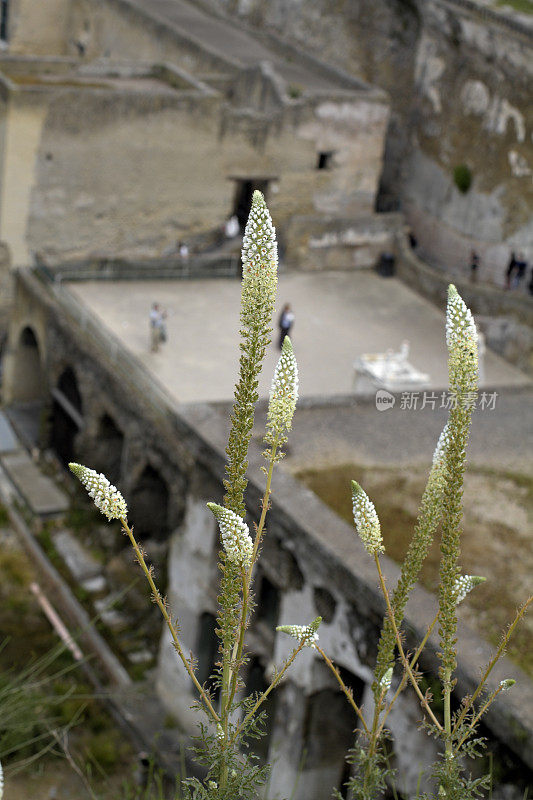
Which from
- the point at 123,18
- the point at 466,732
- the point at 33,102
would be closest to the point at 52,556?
the point at 33,102

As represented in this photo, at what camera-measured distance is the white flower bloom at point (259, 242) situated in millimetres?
5945

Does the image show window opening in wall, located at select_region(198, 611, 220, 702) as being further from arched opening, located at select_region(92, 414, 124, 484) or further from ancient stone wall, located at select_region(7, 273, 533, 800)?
arched opening, located at select_region(92, 414, 124, 484)

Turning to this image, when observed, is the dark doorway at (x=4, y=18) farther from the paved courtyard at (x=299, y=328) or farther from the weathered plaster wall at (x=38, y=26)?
the paved courtyard at (x=299, y=328)

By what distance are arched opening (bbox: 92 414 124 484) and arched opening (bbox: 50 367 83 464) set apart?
Answer: 3.83 feet

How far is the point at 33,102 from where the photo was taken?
27.7 m

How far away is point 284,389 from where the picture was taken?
6.41 m

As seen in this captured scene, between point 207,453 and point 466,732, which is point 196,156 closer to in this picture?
point 207,453

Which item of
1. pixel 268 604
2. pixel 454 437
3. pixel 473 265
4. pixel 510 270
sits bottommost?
pixel 268 604

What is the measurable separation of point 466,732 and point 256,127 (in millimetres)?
24492

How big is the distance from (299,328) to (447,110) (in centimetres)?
850

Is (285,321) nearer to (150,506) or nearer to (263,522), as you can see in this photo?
(150,506)

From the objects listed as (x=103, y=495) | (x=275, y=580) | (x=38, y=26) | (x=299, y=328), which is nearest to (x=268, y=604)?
(x=275, y=580)

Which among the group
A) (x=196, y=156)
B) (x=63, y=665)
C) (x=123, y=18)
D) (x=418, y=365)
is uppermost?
(x=123, y=18)

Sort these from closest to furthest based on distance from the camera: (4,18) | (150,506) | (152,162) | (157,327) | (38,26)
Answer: (157,327), (150,506), (152,162), (38,26), (4,18)
